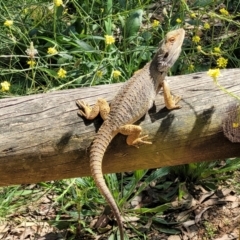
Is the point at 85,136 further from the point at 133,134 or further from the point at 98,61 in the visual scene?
the point at 98,61

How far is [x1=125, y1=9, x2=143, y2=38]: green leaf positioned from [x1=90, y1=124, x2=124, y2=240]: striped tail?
2.10 meters

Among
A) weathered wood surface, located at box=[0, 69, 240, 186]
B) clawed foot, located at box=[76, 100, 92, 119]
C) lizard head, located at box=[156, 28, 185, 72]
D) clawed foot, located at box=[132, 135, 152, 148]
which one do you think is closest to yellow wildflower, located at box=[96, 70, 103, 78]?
lizard head, located at box=[156, 28, 185, 72]

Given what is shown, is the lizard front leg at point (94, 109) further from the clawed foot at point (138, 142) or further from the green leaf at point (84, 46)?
the green leaf at point (84, 46)

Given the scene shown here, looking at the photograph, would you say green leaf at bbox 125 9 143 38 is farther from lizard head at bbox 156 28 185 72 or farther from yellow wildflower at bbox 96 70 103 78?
lizard head at bbox 156 28 185 72

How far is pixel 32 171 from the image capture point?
9.61ft

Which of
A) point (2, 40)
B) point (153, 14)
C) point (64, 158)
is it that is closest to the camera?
point (64, 158)

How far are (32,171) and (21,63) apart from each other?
2.54 m

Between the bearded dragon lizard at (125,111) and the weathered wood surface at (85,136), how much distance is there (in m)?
0.05

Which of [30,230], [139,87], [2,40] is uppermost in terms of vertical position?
[139,87]

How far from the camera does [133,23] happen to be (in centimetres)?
482

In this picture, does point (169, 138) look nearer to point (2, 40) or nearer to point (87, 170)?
point (87, 170)

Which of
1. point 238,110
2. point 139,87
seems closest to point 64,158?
point 139,87

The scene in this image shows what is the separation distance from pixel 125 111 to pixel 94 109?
0.18 metres

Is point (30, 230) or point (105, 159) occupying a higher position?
point (105, 159)
